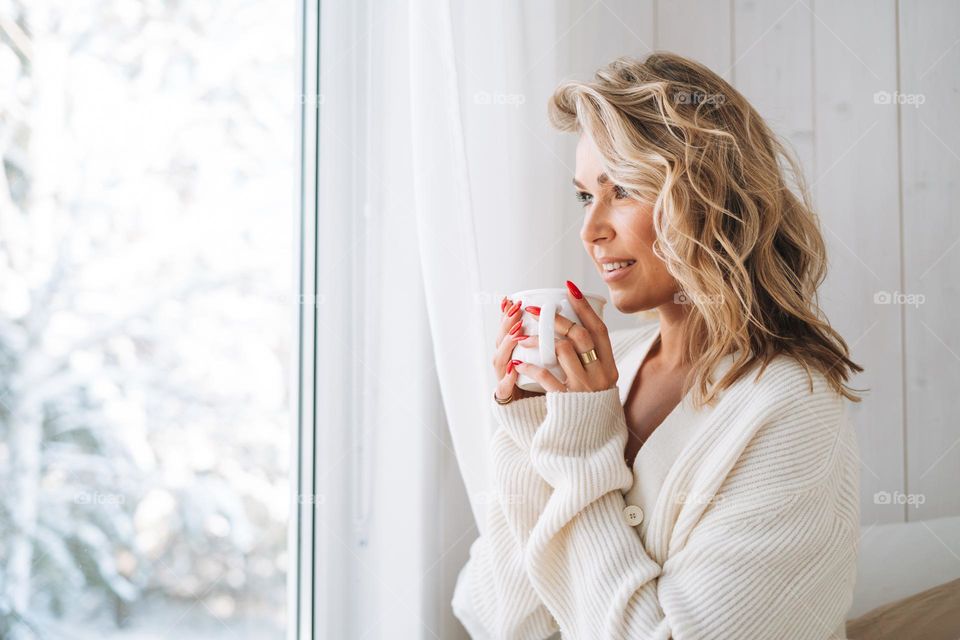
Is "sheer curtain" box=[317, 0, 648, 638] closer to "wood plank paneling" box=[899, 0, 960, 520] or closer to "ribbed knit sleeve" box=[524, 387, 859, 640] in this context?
"ribbed knit sleeve" box=[524, 387, 859, 640]

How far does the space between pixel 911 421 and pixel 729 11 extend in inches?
33.2

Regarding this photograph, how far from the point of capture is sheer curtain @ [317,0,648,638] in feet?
3.46

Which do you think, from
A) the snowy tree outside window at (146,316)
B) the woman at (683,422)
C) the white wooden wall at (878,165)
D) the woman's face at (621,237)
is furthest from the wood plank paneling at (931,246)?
the snowy tree outside window at (146,316)

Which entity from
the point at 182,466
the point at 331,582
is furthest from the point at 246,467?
the point at 331,582

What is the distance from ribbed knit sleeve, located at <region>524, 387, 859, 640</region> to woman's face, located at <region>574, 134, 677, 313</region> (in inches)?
6.0

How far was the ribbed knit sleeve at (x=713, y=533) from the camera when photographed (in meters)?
0.78

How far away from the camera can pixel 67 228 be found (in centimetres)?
91

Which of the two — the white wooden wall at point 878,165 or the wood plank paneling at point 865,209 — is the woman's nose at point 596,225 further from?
the wood plank paneling at point 865,209

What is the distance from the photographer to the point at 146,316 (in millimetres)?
958

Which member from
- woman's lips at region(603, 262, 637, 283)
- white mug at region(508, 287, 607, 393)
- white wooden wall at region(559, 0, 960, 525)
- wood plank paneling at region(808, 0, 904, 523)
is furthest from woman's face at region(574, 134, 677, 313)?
wood plank paneling at region(808, 0, 904, 523)

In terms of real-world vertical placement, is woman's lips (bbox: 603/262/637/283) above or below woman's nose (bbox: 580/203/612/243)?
below

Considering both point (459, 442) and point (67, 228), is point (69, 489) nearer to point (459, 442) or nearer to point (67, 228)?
point (67, 228)

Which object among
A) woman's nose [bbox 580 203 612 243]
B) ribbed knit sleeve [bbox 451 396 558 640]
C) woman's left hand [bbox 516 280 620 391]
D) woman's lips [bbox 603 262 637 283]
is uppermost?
woman's nose [bbox 580 203 612 243]

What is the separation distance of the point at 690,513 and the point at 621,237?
37 cm
